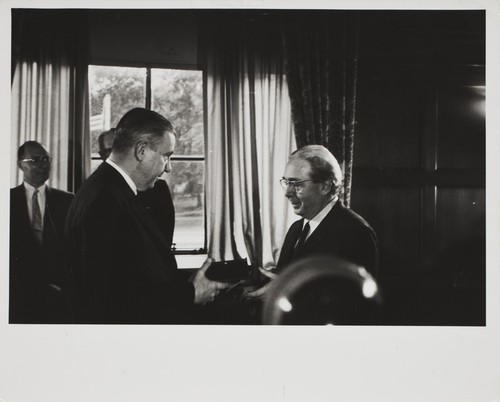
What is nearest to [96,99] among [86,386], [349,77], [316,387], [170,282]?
[170,282]

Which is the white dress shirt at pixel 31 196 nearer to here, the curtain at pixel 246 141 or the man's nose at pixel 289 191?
the curtain at pixel 246 141

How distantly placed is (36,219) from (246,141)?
1.02m

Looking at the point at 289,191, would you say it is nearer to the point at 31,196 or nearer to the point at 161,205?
the point at 161,205

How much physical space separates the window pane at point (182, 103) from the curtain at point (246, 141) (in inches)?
2.0

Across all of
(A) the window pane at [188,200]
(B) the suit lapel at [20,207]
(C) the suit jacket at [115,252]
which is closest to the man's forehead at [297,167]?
(A) the window pane at [188,200]

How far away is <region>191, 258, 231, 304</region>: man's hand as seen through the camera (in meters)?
2.46

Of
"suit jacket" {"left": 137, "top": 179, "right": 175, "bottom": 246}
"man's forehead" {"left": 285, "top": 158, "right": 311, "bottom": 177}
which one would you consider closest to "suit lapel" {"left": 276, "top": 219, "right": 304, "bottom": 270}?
"man's forehead" {"left": 285, "top": 158, "right": 311, "bottom": 177}

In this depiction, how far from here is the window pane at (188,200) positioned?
7.96 ft

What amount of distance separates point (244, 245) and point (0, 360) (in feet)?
4.11

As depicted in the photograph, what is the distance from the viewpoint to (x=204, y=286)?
2.46m

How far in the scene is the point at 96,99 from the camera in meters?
2.40

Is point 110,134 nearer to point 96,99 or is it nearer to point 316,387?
point 96,99

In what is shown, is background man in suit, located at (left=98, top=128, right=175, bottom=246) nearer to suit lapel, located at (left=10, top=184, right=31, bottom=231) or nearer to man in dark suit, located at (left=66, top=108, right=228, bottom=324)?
man in dark suit, located at (left=66, top=108, right=228, bottom=324)

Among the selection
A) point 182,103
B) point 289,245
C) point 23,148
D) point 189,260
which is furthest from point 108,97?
point 289,245
